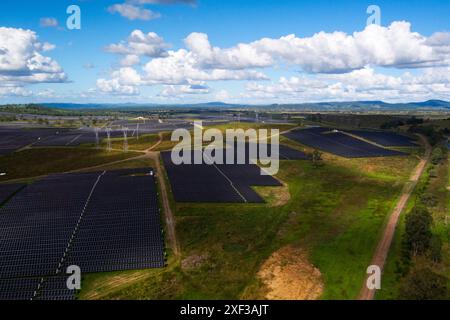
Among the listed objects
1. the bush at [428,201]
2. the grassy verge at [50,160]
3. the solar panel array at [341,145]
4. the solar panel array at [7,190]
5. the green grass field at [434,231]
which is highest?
the solar panel array at [341,145]

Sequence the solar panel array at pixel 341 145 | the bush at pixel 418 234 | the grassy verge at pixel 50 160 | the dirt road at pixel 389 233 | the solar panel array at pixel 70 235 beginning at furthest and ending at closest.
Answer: the solar panel array at pixel 341 145
the grassy verge at pixel 50 160
the bush at pixel 418 234
the solar panel array at pixel 70 235
the dirt road at pixel 389 233

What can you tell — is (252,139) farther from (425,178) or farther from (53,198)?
(53,198)

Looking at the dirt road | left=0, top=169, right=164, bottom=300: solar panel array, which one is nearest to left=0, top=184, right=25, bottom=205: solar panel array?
left=0, top=169, right=164, bottom=300: solar panel array

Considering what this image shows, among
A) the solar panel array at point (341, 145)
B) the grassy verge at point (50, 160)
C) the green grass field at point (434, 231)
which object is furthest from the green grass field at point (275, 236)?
the solar panel array at point (341, 145)

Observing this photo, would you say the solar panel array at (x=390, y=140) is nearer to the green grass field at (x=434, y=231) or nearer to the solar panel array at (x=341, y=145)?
the solar panel array at (x=341, y=145)

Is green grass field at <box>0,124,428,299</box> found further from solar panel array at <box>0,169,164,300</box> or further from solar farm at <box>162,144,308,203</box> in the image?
solar farm at <box>162,144,308,203</box>

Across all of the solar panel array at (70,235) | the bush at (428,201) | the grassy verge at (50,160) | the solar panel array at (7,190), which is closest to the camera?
the solar panel array at (70,235)
